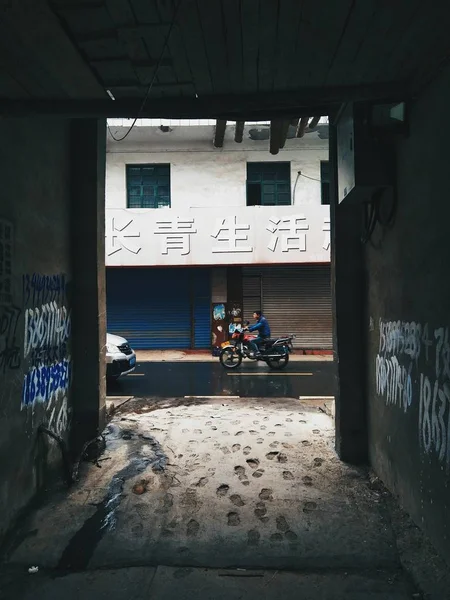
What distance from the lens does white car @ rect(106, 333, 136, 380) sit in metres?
10.4

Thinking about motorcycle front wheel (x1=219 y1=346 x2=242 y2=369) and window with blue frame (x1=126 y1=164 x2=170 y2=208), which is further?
window with blue frame (x1=126 y1=164 x2=170 y2=208)

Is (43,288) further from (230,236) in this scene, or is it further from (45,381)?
(230,236)

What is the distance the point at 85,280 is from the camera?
541cm

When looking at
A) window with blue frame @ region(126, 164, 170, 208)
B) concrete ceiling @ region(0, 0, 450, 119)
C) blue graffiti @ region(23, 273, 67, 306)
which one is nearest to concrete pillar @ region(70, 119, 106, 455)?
blue graffiti @ region(23, 273, 67, 306)

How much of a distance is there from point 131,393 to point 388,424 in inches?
271

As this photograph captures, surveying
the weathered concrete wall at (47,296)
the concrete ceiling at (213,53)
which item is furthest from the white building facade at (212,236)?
the concrete ceiling at (213,53)

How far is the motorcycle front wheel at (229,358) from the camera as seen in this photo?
43.5ft

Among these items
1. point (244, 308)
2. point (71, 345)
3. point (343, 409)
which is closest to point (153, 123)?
point (244, 308)

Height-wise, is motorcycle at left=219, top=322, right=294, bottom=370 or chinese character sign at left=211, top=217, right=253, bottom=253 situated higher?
chinese character sign at left=211, top=217, right=253, bottom=253

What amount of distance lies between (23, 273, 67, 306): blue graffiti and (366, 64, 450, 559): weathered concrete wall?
3.40 m

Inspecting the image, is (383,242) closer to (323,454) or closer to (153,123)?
(323,454)

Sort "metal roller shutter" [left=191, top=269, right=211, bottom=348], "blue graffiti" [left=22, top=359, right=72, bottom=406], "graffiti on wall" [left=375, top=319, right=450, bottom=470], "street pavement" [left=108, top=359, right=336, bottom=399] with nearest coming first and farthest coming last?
1. "graffiti on wall" [left=375, top=319, right=450, bottom=470]
2. "blue graffiti" [left=22, top=359, right=72, bottom=406]
3. "street pavement" [left=108, top=359, right=336, bottom=399]
4. "metal roller shutter" [left=191, top=269, right=211, bottom=348]

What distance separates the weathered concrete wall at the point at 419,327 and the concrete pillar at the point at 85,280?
3337mm

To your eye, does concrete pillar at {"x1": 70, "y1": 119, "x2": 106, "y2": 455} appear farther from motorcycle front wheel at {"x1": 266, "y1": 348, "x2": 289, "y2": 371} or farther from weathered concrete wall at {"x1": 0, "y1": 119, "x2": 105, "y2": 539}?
motorcycle front wheel at {"x1": 266, "y1": 348, "x2": 289, "y2": 371}
